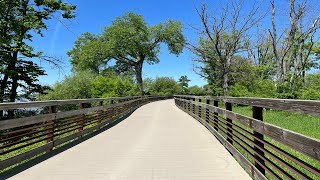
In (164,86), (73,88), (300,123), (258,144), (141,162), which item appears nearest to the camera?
(258,144)

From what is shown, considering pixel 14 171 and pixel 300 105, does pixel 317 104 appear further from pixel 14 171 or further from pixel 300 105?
pixel 14 171

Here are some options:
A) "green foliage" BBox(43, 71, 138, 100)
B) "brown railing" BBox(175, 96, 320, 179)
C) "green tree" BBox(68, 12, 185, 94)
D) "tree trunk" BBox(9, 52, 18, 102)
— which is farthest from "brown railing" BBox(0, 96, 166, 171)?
"green tree" BBox(68, 12, 185, 94)

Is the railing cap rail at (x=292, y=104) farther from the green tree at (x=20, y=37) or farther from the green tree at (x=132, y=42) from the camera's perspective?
the green tree at (x=132, y=42)

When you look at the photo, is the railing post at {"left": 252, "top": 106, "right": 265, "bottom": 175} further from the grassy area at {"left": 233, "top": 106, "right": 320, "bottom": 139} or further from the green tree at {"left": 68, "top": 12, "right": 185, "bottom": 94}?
the green tree at {"left": 68, "top": 12, "right": 185, "bottom": 94}

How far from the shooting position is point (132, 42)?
56.5 m

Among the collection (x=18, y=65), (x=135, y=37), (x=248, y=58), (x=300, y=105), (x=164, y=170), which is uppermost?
(x=135, y=37)

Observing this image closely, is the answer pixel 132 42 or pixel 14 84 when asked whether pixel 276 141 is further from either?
pixel 132 42

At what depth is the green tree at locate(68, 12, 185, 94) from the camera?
5647cm

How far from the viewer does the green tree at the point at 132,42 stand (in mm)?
56469

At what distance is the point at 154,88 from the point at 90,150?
259 feet

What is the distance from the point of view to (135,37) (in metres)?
56.1

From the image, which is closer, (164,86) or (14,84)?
(14,84)

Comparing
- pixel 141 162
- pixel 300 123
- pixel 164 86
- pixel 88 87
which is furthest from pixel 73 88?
pixel 164 86

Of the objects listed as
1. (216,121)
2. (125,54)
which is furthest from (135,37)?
(216,121)
